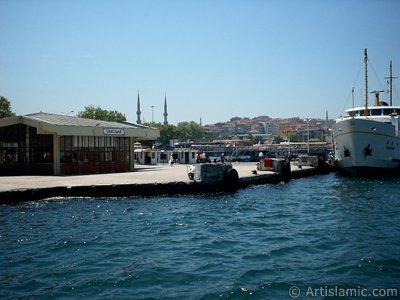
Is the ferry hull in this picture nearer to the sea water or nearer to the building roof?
the sea water

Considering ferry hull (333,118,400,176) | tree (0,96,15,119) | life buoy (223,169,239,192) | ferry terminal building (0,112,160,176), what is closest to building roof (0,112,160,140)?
ferry terminal building (0,112,160,176)

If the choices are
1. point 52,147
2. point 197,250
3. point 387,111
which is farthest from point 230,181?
point 387,111

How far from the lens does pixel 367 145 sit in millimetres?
29609

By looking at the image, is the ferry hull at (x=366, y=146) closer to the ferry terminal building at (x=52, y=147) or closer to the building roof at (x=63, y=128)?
the building roof at (x=63, y=128)

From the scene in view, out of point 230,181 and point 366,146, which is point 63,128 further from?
point 366,146

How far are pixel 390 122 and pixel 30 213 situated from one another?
92.0ft

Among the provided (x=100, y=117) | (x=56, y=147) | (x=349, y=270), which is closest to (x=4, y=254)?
(x=349, y=270)

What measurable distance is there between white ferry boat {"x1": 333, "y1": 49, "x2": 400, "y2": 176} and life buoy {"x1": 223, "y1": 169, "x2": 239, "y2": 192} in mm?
11281

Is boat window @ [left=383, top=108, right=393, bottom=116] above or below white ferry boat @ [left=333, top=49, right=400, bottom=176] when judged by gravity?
above

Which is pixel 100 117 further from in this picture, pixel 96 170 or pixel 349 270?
pixel 349 270

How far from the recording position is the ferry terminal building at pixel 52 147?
86.0ft

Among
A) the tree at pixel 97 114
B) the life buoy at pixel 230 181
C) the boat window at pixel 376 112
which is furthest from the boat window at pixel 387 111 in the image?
the tree at pixel 97 114

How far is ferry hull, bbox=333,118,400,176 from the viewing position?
29.4 meters

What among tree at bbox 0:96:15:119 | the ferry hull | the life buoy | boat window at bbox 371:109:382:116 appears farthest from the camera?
tree at bbox 0:96:15:119
